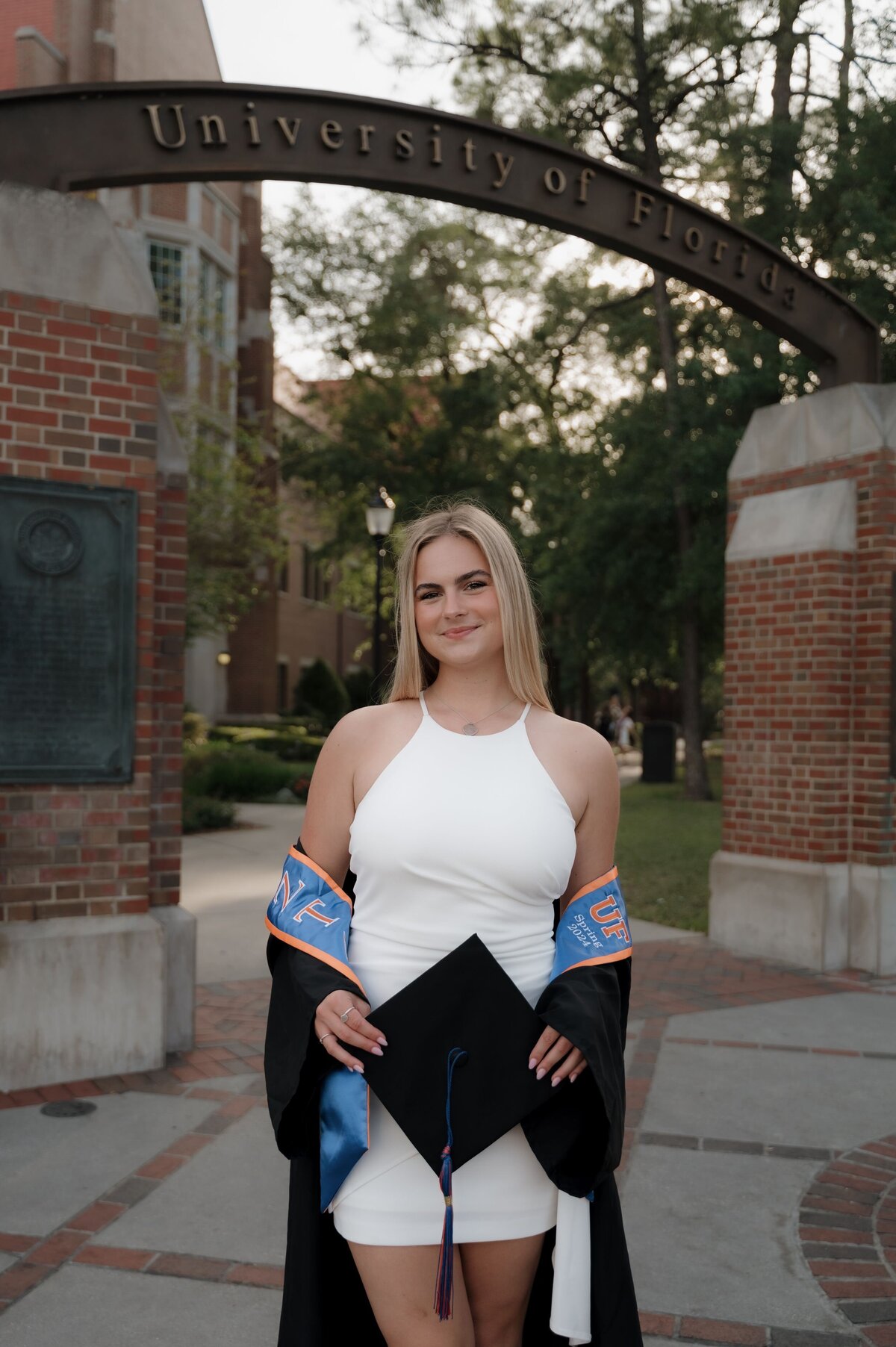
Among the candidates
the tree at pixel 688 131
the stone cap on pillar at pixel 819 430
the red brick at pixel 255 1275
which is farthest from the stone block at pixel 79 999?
the tree at pixel 688 131

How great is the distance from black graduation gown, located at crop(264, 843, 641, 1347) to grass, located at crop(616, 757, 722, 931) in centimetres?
642

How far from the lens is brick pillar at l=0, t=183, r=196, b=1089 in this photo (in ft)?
15.3

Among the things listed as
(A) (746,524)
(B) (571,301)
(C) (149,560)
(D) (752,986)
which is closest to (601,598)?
(B) (571,301)

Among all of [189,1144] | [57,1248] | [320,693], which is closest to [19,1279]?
[57,1248]

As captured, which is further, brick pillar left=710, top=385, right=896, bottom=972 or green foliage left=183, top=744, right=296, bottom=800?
green foliage left=183, top=744, right=296, bottom=800

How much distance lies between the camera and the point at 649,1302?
3100 millimetres

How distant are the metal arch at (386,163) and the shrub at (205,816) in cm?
899

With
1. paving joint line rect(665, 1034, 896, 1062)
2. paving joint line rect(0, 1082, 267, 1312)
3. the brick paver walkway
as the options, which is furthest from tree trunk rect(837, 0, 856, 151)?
paving joint line rect(0, 1082, 267, 1312)

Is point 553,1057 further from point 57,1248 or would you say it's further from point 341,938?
point 57,1248

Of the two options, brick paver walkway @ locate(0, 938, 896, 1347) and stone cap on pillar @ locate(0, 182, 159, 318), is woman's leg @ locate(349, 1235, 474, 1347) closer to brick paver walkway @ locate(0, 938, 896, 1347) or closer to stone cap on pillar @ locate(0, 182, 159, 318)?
brick paver walkway @ locate(0, 938, 896, 1347)

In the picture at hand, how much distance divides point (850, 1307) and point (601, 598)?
15800 millimetres

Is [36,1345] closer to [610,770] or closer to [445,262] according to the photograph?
[610,770]

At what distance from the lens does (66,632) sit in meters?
4.70

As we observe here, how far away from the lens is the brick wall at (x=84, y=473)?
15.3ft
